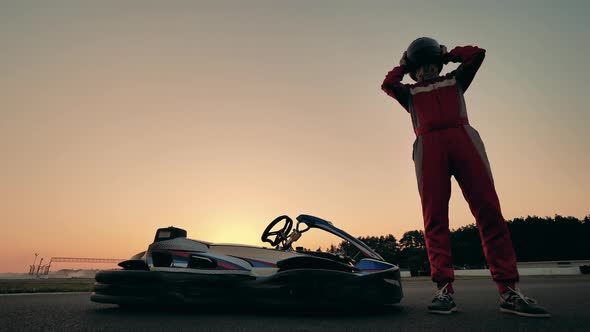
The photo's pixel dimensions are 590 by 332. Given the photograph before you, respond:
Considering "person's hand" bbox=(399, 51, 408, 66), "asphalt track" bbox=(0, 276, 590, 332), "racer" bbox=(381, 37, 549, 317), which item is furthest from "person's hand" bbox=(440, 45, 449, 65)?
"asphalt track" bbox=(0, 276, 590, 332)

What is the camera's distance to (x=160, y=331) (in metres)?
2.11

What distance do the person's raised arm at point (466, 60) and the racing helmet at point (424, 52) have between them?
0.47ft

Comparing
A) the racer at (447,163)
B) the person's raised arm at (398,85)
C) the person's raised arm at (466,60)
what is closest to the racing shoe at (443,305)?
the racer at (447,163)

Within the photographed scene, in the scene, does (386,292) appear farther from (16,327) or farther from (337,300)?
(16,327)

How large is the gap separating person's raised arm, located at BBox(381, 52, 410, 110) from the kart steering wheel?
6.22 feet

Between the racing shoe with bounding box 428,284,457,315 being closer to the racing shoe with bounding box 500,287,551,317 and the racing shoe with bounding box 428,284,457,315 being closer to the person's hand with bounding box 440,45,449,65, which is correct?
the racing shoe with bounding box 500,287,551,317

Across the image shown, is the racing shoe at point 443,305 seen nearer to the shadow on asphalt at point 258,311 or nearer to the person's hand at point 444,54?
the shadow on asphalt at point 258,311

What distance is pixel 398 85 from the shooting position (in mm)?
3514

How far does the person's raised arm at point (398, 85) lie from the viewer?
3.52m

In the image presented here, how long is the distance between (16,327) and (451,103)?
3687mm

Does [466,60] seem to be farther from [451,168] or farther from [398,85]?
[451,168]

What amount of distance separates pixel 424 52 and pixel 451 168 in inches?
46.8

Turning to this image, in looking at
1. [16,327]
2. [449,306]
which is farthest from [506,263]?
[16,327]

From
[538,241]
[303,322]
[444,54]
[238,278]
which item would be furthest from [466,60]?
[538,241]
